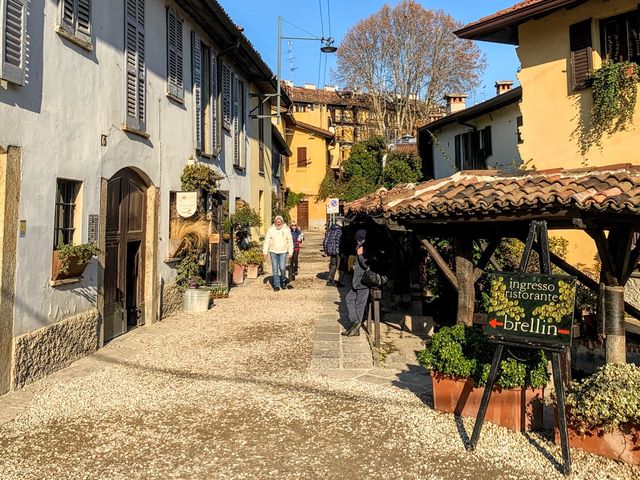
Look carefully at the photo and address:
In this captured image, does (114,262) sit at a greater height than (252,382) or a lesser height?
greater

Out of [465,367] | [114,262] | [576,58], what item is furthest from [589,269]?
[114,262]

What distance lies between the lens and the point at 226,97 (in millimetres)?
12594

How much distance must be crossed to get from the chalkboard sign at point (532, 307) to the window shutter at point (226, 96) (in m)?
10.1

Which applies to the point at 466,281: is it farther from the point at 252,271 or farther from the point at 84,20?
the point at 252,271

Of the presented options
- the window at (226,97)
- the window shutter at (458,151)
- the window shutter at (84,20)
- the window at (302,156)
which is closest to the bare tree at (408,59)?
the window at (302,156)

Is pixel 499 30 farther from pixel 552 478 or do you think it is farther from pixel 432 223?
pixel 552 478

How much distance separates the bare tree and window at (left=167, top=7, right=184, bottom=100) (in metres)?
24.0

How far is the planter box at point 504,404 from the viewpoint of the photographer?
398 centimetres

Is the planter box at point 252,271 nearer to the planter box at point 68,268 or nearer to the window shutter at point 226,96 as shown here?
the window shutter at point 226,96

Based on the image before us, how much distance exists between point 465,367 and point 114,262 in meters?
5.46

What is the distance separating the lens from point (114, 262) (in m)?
7.32

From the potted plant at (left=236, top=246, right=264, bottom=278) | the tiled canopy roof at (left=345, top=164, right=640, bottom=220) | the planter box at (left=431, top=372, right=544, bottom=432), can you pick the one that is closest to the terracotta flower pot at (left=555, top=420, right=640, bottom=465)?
the planter box at (left=431, top=372, right=544, bottom=432)

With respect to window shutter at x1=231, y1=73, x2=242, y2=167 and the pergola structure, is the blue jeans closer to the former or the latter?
window shutter at x1=231, y1=73, x2=242, y2=167

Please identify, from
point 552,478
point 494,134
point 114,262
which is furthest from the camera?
point 494,134
